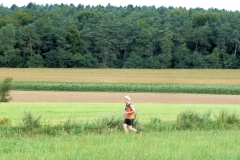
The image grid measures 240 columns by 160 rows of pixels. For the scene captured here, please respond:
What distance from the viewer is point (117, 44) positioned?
10675 centimetres

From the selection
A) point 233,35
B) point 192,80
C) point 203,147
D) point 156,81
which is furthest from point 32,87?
point 233,35

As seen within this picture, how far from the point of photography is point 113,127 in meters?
17.9

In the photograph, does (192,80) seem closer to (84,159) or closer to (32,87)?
(32,87)

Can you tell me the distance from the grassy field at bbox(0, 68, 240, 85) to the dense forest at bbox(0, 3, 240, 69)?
1102cm

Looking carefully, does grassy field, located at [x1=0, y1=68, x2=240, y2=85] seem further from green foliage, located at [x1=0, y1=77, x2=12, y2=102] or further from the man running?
the man running

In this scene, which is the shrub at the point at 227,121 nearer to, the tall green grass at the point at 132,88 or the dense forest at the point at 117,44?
the tall green grass at the point at 132,88

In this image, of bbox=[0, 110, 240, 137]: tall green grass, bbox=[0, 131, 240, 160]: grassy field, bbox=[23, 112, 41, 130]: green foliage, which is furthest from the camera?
bbox=[23, 112, 41, 130]: green foliage

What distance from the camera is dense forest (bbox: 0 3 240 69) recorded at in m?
95.0

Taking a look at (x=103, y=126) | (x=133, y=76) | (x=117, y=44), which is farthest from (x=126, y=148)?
(x=117, y=44)

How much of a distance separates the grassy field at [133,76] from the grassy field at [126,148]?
5391 centimetres

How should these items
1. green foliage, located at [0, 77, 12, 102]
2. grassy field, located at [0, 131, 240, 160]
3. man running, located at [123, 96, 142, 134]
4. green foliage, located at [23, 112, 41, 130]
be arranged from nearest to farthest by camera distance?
1. grassy field, located at [0, 131, 240, 160]
2. man running, located at [123, 96, 142, 134]
3. green foliage, located at [23, 112, 41, 130]
4. green foliage, located at [0, 77, 12, 102]

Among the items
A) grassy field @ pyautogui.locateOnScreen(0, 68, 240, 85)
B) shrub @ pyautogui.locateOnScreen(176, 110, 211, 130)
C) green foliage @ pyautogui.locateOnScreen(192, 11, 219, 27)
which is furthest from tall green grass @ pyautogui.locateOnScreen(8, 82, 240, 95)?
green foliage @ pyautogui.locateOnScreen(192, 11, 219, 27)

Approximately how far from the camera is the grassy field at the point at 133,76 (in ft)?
230

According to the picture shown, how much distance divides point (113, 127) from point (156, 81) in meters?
53.1
